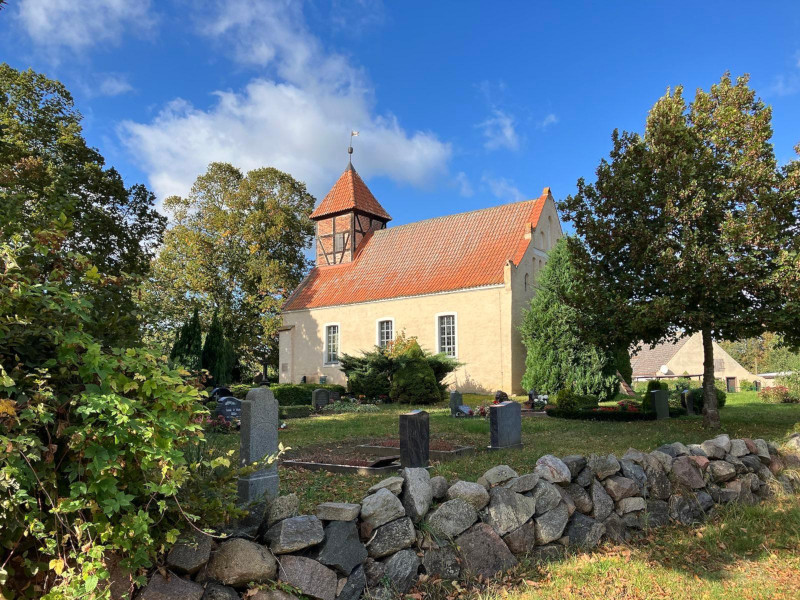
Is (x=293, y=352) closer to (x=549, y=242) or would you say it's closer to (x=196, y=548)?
(x=549, y=242)

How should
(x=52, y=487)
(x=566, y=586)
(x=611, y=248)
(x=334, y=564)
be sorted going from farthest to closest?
(x=611, y=248)
(x=566, y=586)
(x=334, y=564)
(x=52, y=487)

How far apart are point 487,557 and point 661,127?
9.66 m

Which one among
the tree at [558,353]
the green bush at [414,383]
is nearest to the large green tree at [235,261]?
the green bush at [414,383]

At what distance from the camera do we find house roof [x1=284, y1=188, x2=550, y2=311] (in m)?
24.8

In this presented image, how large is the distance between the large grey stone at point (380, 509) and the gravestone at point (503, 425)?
5.01 meters

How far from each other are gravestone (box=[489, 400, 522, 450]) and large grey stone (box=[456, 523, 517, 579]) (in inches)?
172

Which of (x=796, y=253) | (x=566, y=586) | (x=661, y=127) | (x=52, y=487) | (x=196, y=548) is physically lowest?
(x=566, y=586)

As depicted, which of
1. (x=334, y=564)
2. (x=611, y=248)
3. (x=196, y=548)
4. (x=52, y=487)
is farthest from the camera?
(x=611, y=248)

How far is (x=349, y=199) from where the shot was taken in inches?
1220

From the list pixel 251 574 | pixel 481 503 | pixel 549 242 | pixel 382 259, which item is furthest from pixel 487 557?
pixel 382 259

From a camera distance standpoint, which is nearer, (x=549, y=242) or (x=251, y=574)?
(x=251, y=574)

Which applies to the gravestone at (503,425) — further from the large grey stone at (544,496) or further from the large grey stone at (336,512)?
the large grey stone at (336,512)

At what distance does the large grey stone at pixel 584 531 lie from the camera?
5.59 meters

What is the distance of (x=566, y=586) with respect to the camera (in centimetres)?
478
